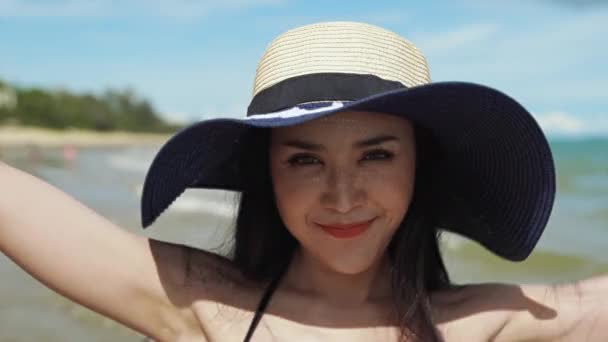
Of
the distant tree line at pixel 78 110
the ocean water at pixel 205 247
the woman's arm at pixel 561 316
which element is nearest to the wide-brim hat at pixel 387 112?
the woman's arm at pixel 561 316

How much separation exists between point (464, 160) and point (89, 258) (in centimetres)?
90

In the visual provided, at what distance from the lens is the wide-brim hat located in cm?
162

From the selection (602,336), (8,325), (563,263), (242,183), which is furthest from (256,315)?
(563,263)

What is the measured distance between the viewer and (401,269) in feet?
6.41

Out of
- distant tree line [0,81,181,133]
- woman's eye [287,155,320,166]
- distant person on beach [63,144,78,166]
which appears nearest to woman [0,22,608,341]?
woman's eye [287,155,320,166]

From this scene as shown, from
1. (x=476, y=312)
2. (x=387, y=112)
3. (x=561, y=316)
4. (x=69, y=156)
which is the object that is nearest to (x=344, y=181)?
(x=387, y=112)

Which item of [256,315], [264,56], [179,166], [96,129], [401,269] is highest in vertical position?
[264,56]

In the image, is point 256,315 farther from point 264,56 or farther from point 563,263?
point 563,263

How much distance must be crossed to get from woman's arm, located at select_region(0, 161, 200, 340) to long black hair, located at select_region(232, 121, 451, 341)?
213 millimetres

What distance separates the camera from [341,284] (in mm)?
1977

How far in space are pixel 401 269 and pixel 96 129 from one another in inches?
2633

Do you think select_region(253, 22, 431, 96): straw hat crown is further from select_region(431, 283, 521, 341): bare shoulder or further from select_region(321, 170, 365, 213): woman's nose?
select_region(431, 283, 521, 341): bare shoulder

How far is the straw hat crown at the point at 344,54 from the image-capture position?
5.59 feet

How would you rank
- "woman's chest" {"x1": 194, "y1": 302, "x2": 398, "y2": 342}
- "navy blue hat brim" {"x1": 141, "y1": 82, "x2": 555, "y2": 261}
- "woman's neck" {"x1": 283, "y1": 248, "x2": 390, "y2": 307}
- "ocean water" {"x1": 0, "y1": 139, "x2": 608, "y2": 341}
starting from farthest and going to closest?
"ocean water" {"x1": 0, "y1": 139, "x2": 608, "y2": 341}, "woman's neck" {"x1": 283, "y1": 248, "x2": 390, "y2": 307}, "woman's chest" {"x1": 194, "y1": 302, "x2": 398, "y2": 342}, "navy blue hat brim" {"x1": 141, "y1": 82, "x2": 555, "y2": 261}
